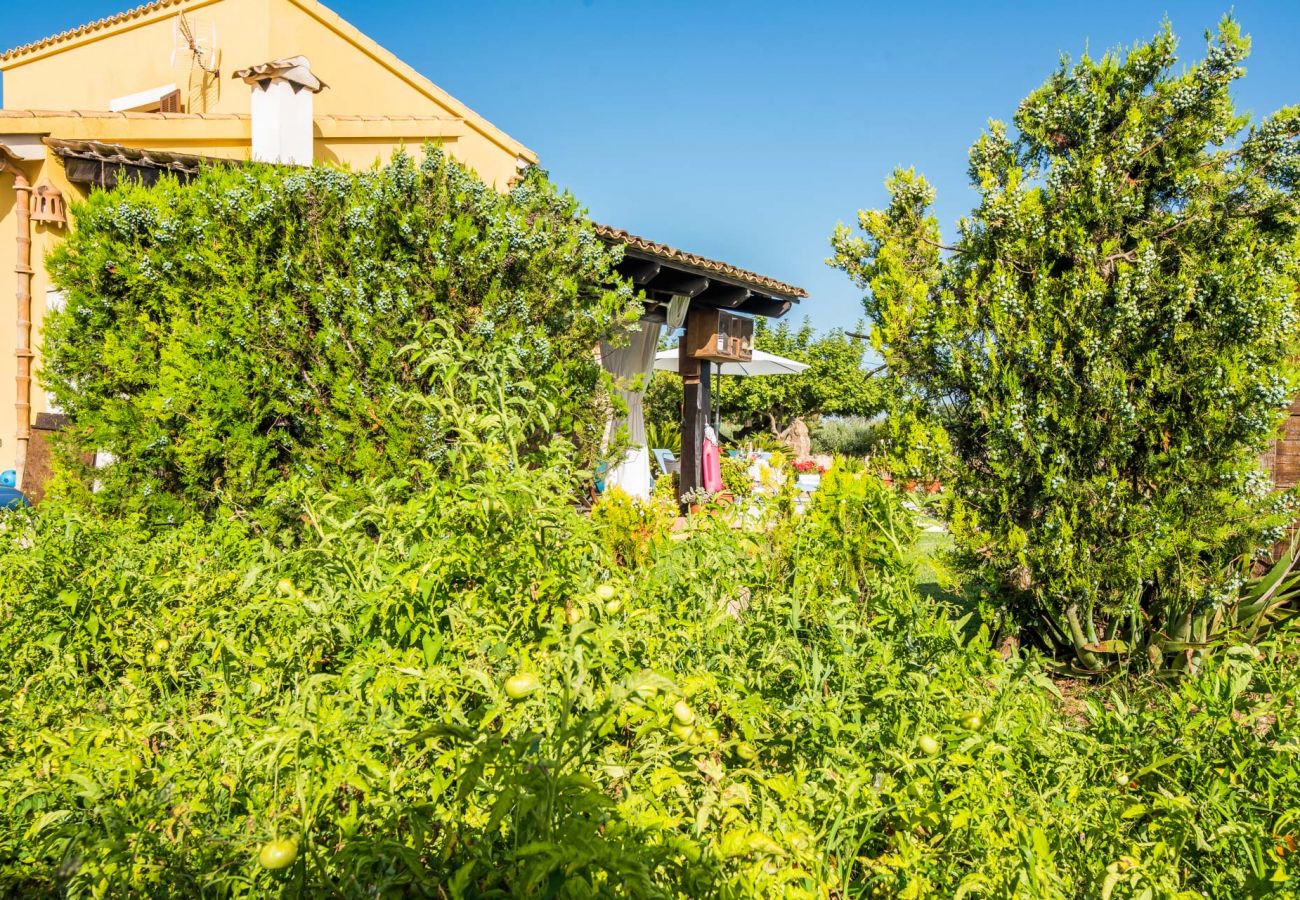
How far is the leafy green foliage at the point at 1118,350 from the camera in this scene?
3766 millimetres

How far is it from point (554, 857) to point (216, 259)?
14.8 feet

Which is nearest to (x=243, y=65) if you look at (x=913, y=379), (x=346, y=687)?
(x=913, y=379)

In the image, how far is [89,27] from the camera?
12.1m

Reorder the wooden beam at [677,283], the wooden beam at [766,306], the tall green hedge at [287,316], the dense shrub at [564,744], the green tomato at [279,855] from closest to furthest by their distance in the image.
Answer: the green tomato at [279,855], the dense shrub at [564,744], the tall green hedge at [287,316], the wooden beam at [677,283], the wooden beam at [766,306]

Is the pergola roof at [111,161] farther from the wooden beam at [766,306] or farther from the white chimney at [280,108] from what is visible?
the wooden beam at [766,306]

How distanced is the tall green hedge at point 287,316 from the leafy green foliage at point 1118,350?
7.01 feet

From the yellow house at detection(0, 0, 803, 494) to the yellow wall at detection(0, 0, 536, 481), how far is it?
0.02 metres

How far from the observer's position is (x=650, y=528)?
201 inches

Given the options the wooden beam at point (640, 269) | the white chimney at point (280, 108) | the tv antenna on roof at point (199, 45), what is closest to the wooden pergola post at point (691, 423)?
the wooden beam at point (640, 269)

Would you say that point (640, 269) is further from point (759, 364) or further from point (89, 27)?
point (89, 27)

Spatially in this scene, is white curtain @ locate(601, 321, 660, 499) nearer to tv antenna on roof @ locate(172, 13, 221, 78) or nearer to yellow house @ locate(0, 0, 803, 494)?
yellow house @ locate(0, 0, 803, 494)

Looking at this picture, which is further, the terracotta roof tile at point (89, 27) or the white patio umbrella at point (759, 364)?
the white patio umbrella at point (759, 364)

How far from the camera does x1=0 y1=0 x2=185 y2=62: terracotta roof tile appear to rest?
1137 centimetres

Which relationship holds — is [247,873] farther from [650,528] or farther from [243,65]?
[243,65]
